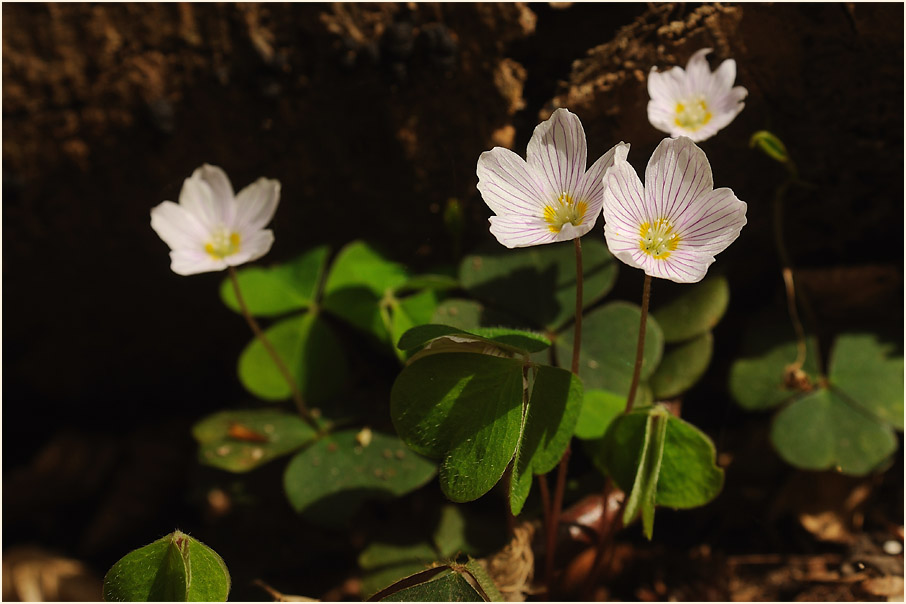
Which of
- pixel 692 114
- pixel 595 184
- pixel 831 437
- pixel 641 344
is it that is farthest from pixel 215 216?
pixel 831 437

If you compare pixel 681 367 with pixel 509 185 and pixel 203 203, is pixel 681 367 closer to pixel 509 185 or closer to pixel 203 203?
pixel 509 185

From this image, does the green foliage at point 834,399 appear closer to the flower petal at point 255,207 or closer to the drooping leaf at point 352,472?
the drooping leaf at point 352,472

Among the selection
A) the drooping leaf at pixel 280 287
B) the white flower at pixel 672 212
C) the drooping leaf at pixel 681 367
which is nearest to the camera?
the white flower at pixel 672 212

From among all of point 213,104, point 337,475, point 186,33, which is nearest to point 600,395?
point 337,475

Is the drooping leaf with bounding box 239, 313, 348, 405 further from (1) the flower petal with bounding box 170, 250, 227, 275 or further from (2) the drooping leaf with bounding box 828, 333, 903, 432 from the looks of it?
(2) the drooping leaf with bounding box 828, 333, 903, 432

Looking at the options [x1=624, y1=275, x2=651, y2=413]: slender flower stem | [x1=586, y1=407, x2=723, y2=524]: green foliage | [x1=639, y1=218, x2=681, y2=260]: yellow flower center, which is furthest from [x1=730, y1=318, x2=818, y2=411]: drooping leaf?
[x1=639, y1=218, x2=681, y2=260]: yellow flower center

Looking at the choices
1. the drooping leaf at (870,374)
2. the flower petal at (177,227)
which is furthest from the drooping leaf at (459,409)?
the drooping leaf at (870,374)

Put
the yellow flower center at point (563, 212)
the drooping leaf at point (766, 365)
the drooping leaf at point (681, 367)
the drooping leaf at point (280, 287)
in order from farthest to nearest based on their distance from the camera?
the drooping leaf at point (280, 287) → the drooping leaf at point (766, 365) → the drooping leaf at point (681, 367) → the yellow flower center at point (563, 212)
